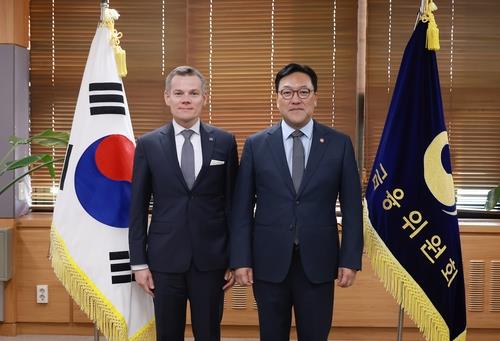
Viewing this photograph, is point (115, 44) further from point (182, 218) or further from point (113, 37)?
point (182, 218)

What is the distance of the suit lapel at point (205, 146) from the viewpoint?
2.08m

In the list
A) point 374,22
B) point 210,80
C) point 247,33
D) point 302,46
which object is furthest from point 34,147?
point 374,22

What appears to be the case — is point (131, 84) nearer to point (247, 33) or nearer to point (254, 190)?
point (247, 33)

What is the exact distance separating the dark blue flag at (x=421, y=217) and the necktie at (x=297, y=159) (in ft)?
1.45

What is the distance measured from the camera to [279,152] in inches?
81.1

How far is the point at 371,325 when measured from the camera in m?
3.37

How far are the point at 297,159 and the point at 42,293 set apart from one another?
214cm

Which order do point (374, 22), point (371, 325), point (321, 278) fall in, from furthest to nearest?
point (374, 22), point (371, 325), point (321, 278)

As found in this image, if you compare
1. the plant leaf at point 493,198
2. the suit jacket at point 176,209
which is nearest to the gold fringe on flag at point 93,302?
the suit jacket at point 176,209

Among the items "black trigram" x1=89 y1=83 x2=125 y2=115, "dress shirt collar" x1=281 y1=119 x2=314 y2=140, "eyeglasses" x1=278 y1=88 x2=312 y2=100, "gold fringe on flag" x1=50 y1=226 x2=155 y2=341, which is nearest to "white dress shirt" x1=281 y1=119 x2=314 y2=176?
"dress shirt collar" x1=281 y1=119 x2=314 y2=140

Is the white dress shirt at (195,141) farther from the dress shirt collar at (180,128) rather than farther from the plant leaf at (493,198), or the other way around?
the plant leaf at (493,198)

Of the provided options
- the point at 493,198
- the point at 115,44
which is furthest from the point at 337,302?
the point at 115,44

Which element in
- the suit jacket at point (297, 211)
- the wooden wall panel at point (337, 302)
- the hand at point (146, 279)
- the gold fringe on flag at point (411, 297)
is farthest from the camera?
the wooden wall panel at point (337, 302)

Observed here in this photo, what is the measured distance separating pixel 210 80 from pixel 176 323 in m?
1.93
